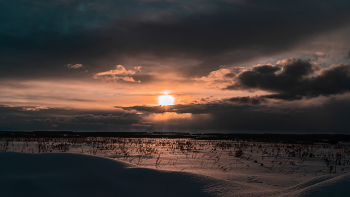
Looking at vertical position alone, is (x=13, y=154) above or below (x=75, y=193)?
above

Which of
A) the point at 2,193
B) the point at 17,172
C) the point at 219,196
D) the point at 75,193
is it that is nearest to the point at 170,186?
the point at 219,196

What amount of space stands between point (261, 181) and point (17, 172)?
20.8 ft

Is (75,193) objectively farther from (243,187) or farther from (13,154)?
(243,187)

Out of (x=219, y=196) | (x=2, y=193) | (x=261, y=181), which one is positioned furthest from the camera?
(x=261, y=181)

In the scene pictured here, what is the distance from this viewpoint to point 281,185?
18.1 feet

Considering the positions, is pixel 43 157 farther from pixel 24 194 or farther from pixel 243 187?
pixel 243 187

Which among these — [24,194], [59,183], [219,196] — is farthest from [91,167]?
[219,196]

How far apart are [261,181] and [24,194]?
19.0ft

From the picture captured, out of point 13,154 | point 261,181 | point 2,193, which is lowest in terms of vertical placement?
point 261,181

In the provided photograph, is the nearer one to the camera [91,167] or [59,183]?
[59,183]

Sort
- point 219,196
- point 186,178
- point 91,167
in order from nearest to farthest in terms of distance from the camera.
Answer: point 219,196 → point 186,178 → point 91,167

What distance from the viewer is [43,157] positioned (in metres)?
5.56

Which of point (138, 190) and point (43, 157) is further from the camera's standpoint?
point (43, 157)

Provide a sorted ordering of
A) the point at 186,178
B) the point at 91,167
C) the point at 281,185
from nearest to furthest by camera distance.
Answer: the point at 186,178 < the point at 91,167 < the point at 281,185
